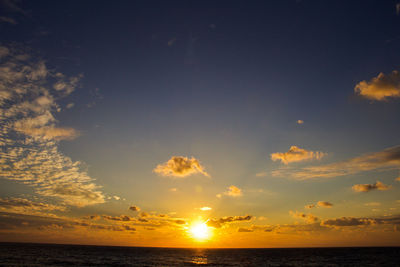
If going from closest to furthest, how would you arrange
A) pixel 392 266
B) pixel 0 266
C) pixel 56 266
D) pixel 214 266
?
1. pixel 0 266
2. pixel 56 266
3. pixel 392 266
4. pixel 214 266

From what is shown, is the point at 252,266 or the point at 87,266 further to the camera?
the point at 252,266

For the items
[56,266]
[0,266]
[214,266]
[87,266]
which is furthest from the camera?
[214,266]

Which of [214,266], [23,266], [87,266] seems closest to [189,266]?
[214,266]

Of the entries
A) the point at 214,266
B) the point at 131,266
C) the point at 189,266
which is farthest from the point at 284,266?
the point at 131,266

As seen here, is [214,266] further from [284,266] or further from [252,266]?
[284,266]

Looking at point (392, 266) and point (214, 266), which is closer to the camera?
point (392, 266)

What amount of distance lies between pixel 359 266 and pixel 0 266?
106433 millimetres

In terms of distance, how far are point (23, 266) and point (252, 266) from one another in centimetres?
6867

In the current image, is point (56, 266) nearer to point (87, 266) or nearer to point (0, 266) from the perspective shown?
point (87, 266)

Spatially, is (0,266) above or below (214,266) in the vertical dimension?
above

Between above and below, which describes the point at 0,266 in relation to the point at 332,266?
above

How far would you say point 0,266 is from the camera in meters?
58.9

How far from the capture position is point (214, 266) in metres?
83.8

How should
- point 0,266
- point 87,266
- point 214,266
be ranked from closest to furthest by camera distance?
point 0,266, point 87,266, point 214,266
